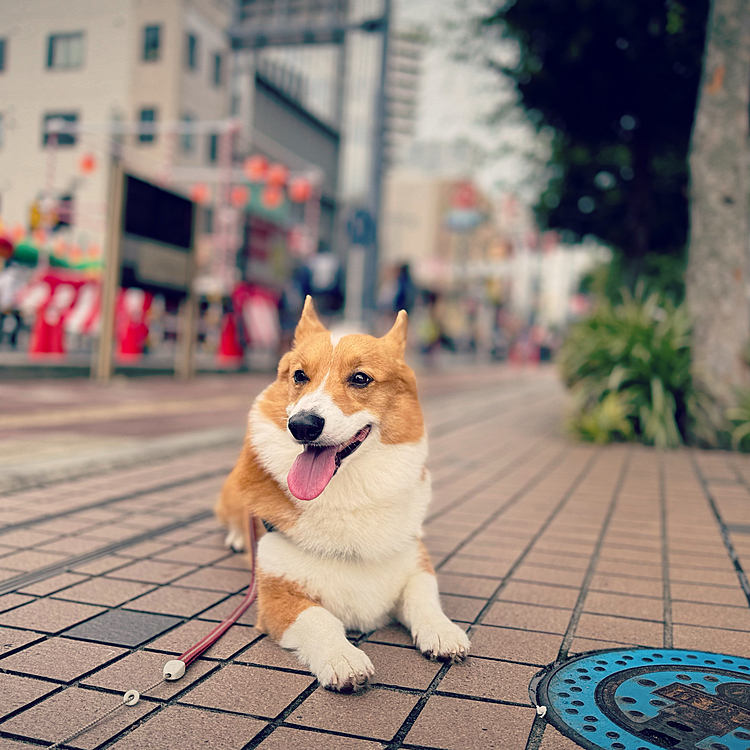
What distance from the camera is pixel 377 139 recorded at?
37.9 ft

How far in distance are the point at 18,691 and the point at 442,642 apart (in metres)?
1.24

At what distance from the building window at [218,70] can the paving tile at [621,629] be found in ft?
51.6

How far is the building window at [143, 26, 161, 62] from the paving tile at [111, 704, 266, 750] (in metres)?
9.81

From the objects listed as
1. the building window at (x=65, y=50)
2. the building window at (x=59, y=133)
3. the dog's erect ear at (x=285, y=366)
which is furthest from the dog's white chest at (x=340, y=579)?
the building window at (x=59, y=133)

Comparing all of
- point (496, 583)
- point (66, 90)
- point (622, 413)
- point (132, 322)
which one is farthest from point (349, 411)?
point (132, 322)

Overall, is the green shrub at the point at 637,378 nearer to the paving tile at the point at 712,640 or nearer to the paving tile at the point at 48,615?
the paving tile at the point at 712,640

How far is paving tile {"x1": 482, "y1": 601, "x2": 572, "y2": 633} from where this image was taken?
2.74 meters

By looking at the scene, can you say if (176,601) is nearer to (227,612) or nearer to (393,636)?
(227,612)

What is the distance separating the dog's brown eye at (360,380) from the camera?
8.25 feet

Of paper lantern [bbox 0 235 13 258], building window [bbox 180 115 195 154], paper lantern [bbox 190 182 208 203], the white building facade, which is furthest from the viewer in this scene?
paper lantern [bbox 190 182 208 203]

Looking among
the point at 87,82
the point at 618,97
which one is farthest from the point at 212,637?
the point at 618,97

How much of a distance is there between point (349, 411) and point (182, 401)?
284 inches

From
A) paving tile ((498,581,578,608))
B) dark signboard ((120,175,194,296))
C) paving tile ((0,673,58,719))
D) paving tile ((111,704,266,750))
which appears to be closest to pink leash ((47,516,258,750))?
paving tile ((111,704,266,750))

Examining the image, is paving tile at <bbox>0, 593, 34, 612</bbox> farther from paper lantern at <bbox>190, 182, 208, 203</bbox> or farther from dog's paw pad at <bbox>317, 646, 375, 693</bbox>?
paper lantern at <bbox>190, 182, 208, 203</bbox>
